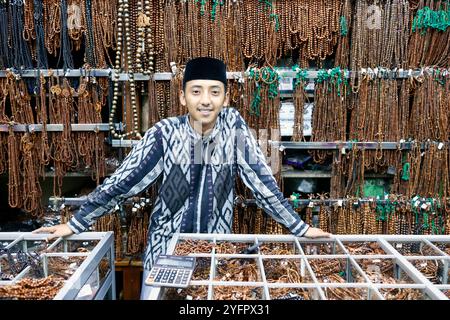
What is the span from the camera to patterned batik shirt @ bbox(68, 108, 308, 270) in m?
2.35

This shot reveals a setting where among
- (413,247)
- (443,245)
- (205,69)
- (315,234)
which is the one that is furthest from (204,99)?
(443,245)

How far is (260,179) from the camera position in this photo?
7.75 ft

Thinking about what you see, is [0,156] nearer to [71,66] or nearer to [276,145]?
[71,66]

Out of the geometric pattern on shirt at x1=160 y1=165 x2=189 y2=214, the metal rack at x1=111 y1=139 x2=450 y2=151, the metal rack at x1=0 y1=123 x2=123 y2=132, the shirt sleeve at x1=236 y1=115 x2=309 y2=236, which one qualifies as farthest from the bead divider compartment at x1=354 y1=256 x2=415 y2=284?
the metal rack at x1=0 y1=123 x2=123 y2=132

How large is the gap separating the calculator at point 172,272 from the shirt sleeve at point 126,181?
659mm

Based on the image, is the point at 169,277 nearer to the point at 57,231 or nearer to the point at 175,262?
the point at 175,262

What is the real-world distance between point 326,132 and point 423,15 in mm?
1195

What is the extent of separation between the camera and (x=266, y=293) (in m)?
1.54

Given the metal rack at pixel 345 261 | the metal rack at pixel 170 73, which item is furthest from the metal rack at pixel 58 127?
the metal rack at pixel 345 261

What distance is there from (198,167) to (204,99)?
41 cm

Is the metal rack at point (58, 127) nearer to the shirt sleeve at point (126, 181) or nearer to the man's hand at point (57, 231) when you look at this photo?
the shirt sleeve at point (126, 181)

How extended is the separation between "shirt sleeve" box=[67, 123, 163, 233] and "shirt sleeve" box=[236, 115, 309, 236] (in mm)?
479

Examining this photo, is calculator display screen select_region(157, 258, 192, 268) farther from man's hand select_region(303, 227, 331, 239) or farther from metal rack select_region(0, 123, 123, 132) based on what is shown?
metal rack select_region(0, 123, 123, 132)
